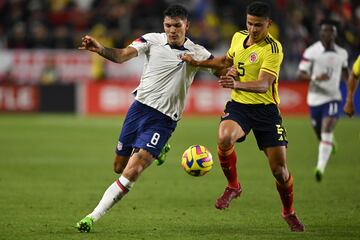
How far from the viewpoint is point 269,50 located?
29.5 feet

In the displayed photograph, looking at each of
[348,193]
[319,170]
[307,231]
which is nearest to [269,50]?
[307,231]

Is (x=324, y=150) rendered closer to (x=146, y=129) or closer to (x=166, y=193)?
(x=166, y=193)

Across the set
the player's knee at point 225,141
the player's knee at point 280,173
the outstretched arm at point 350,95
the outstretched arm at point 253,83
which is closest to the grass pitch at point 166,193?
the player's knee at point 280,173

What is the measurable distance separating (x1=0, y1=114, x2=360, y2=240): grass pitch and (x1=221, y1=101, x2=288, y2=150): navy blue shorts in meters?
1.02

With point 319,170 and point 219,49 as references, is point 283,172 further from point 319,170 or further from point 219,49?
point 219,49

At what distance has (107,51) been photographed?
851cm

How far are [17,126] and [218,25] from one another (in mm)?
9536

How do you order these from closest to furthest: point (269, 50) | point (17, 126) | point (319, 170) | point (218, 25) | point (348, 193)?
1. point (269, 50)
2. point (348, 193)
3. point (319, 170)
4. point (17, 126)
5. point (218, 25)

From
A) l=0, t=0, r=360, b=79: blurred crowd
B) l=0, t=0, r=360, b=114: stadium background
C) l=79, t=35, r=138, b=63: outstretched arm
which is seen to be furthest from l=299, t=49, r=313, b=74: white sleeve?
l=0, t=0, r=360, b=79: blurred crowd

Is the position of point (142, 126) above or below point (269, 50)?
below

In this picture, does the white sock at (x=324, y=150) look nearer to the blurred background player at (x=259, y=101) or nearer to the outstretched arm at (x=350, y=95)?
the outstretched arm at (x=350, y=95)

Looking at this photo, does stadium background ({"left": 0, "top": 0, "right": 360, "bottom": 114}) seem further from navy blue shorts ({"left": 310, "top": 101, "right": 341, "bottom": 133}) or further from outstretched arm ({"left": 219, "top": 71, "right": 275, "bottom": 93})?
outstretched arm ({"left": 219, "top": 71, "right": 275, "bottom": 93})

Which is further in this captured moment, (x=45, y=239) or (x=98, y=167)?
(x=98, y=167)

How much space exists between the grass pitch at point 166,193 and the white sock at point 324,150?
1.00 feet
